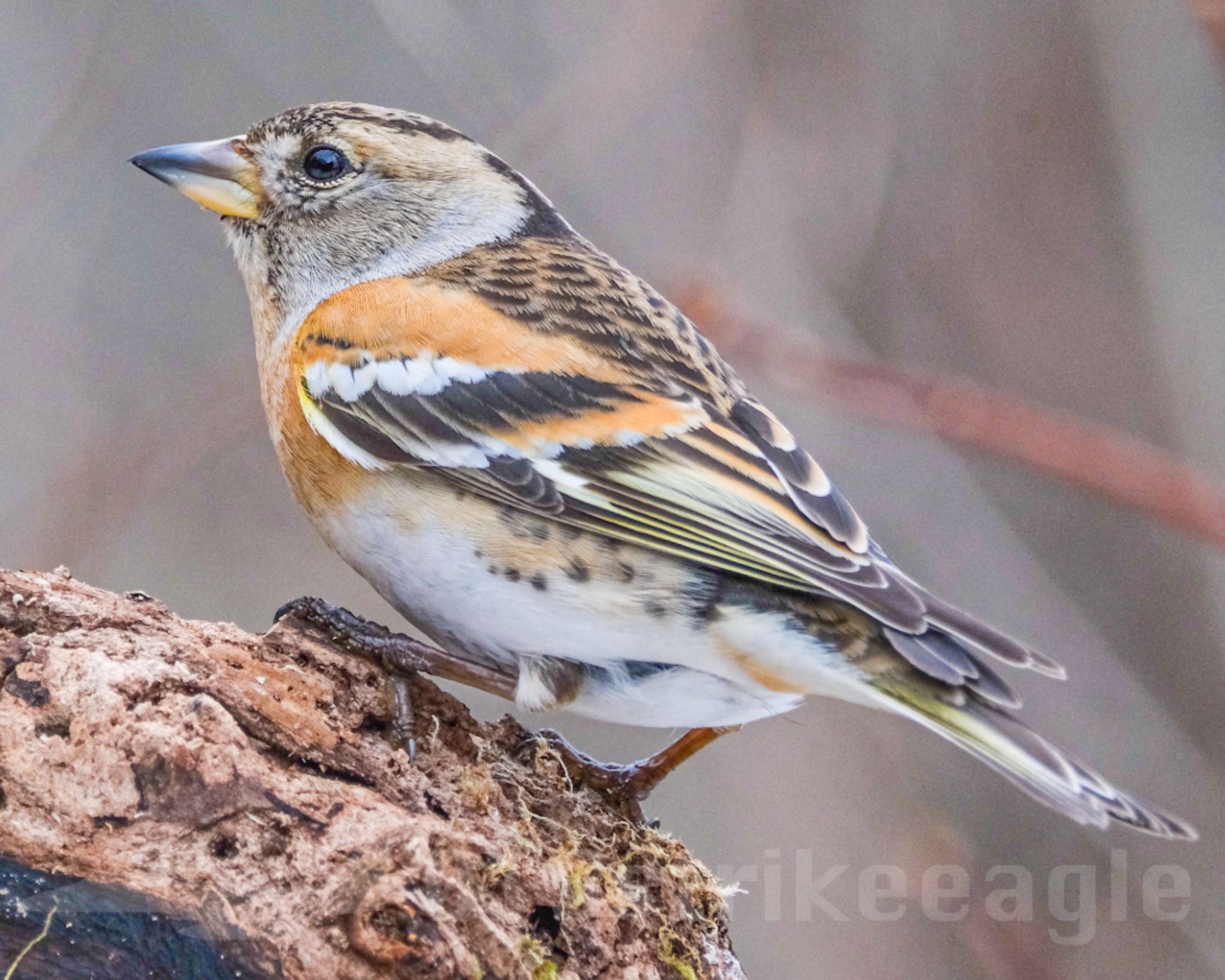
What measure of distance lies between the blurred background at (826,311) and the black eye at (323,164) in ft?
4.87

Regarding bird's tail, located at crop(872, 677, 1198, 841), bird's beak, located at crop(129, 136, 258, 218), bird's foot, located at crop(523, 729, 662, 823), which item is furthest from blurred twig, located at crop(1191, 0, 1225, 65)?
bird's foot, located at crop(523, 729, 662, 823)

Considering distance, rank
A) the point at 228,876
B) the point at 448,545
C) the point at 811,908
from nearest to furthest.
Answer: the point at 228,876, the point at 448,545, the point at 811,908

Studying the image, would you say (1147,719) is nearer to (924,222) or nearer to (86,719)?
(924,222)

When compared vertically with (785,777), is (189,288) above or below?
above

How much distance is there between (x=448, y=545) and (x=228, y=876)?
921mm

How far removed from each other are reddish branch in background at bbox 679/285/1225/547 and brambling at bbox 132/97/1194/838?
1226mm

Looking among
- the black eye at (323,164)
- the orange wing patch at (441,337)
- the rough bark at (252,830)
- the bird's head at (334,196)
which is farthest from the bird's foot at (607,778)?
the black eye at (323,164)

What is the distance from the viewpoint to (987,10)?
22.0 ft

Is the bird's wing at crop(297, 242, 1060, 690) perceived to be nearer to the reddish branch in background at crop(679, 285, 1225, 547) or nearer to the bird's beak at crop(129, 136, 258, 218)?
the bird's beak at crop(129, 136, 258, 218)

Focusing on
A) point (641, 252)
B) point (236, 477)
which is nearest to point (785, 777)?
point (641, 252)

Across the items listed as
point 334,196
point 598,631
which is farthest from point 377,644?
point 334,196

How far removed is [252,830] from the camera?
2.09 metres

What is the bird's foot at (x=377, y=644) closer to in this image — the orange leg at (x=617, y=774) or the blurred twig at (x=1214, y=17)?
the orange leg at (x=617, y=774)

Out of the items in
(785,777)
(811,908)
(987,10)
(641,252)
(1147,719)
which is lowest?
(811,908)
